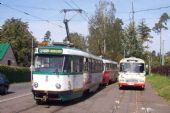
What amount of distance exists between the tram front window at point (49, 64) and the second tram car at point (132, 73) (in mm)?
15320

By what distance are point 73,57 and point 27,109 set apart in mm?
4315

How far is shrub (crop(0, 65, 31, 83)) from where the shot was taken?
48.1 metres

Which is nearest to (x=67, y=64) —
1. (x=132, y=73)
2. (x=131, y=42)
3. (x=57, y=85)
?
(x=57, y=85)

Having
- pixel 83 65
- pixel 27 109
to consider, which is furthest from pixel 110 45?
pixel 27 109

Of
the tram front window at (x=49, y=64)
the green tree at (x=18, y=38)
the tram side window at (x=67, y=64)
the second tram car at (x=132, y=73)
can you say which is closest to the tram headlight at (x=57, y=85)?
the tram front window at (x=49, y=64)

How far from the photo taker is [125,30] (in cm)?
9506

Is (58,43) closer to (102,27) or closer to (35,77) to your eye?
(35,77)

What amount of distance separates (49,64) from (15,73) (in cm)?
3218

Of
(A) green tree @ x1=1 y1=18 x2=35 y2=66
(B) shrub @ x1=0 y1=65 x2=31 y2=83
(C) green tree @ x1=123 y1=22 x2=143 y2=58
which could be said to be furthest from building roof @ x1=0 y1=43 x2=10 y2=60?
(C) green tree @ x1=123 y1=22 x2=143 y2=58

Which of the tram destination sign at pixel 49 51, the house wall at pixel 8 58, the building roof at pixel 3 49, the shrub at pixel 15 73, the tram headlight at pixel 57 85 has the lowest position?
the tram headlight at pixel 57 85

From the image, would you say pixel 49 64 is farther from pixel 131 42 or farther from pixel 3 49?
pixel 131 42

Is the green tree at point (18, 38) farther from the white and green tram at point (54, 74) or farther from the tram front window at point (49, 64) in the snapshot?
the tram front window at point (49, 64)

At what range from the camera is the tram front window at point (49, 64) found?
2017 centimetres

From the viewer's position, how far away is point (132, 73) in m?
35.0
